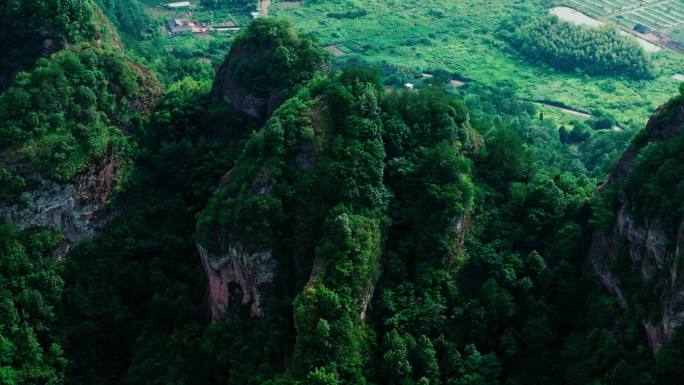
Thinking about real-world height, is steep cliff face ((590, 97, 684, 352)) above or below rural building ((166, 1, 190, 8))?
above

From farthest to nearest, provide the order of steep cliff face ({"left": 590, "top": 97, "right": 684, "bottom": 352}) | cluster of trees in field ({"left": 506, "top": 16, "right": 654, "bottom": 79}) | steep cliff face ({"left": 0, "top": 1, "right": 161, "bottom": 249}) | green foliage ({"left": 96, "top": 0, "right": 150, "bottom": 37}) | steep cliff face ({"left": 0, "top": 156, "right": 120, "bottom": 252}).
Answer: cluster of trees in field ({"left": 506, "top": 16, "right": 654, "bottom": 79}), green foliage ({"left": 96, "top": 0, "right": 150, "bottom": 37}), steep cliff face ({"left": 0, "top": 1, "right": 161, "bottom": 249}), steep cliff face ({"left": 0, "top": 156, "right": 120, "bottom": 252}), steep cliff face ({"left": 590, "top": 97, "right": 684, "bottom": 352})

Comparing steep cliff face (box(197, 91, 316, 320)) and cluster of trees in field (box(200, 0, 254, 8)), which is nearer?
steep cliff face (box(197, 91, 316, 320))

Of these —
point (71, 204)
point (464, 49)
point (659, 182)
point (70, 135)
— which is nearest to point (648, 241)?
point (659, 182)

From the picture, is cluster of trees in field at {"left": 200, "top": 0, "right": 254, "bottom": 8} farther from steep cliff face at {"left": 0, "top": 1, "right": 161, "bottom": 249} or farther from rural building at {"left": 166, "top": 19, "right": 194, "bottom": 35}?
steep cliff face at {"left": 0, "top": 1, "right": 161, "bottom": 249}

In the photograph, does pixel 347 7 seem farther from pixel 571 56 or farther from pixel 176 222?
pixel 176 222

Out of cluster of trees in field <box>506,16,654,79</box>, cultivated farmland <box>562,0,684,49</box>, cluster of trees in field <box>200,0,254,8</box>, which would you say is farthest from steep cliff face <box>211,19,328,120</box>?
cultivated farmland <box>562,0,684,49</box>
